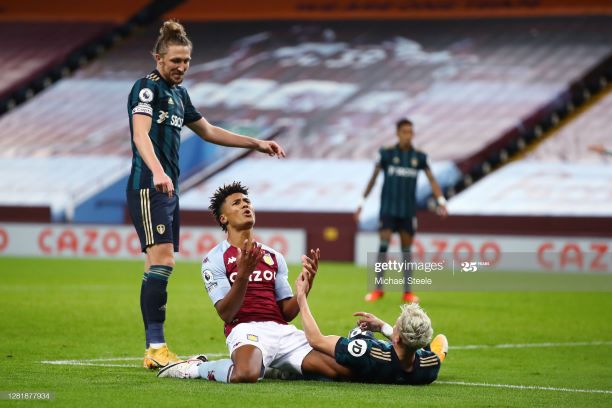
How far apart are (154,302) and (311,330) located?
4.23 feet

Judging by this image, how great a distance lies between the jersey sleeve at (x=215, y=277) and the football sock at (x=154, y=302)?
473mm

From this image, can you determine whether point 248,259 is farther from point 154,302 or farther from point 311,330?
point 154,302

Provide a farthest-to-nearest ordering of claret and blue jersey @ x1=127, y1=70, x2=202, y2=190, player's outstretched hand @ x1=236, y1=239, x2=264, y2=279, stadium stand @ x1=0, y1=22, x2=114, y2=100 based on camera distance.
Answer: stadium stand @ x1=0, y1=22, x2=114, y2=100, claret and blue jersey @ x1=127, y1=70, x2=202, y2=190, player's outstretched hand @ x1=236, y1=239, x2=264, y2=279

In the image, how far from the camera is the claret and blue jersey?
298 inches

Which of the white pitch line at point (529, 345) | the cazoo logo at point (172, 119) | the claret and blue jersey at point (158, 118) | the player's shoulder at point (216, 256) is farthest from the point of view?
the white pitch line at point (529, 345)

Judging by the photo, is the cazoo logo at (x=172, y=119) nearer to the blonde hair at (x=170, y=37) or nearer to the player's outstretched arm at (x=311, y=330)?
the blonde hair at (x=170, y=37)

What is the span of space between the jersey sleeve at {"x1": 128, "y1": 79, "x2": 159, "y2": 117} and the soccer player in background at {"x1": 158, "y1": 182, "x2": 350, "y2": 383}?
0.74 metres

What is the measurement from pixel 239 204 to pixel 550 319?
6251 millimetres

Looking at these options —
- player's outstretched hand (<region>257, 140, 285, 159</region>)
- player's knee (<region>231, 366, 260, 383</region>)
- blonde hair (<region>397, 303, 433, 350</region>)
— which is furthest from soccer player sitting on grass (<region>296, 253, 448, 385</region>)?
player's outstretched hand (<region>257, 140, 285, 159</region>)

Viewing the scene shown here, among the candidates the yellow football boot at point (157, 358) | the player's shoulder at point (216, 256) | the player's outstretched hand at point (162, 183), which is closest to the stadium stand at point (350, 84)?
the yellow football boot at point (157, 358)

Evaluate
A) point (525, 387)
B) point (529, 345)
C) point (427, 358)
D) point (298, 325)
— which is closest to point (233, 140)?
point (427, 358)

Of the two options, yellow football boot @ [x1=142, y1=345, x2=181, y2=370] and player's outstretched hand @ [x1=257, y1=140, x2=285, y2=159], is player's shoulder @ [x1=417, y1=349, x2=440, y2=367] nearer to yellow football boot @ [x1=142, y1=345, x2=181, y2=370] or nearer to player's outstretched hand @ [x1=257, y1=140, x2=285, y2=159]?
yellow football boot @ [x1=142, y1=345, x2=181, y2=370]

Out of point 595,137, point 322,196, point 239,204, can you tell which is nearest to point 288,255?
point 322,196

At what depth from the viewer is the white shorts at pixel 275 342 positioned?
22.7ft
